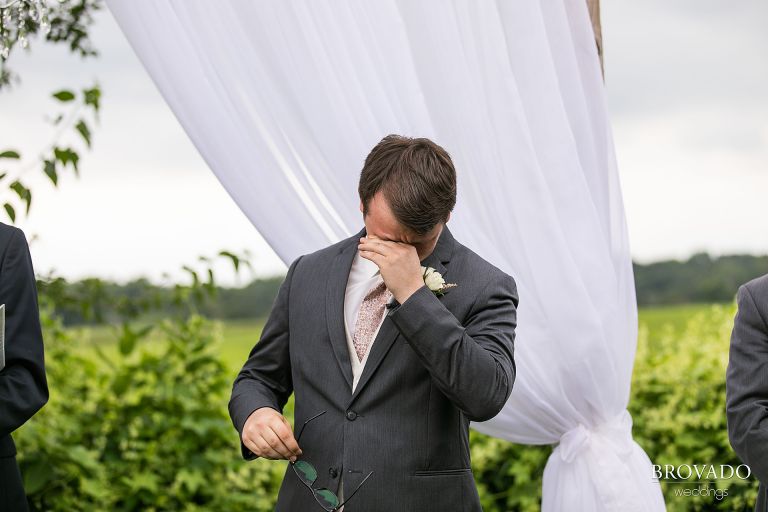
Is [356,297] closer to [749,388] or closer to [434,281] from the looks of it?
[434,281]

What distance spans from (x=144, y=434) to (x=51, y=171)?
121cm

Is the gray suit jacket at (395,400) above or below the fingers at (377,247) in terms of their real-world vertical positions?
below

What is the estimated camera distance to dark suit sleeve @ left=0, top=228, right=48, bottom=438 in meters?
1.97

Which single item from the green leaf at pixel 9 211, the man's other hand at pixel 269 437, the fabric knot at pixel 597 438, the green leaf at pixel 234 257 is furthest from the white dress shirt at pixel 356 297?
the green leaf at pixel 9 211

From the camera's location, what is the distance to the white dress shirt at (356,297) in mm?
1858

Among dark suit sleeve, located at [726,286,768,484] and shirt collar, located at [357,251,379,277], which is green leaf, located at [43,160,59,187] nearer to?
shirt collar, located at [357,251,379,277]

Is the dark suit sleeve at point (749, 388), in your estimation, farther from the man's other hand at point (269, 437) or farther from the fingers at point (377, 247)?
the man's other hand at point (269, 437)

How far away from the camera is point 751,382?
74.0 inches

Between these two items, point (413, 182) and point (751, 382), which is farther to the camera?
point (751, 382)

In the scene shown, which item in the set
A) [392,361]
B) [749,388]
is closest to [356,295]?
[392,361]

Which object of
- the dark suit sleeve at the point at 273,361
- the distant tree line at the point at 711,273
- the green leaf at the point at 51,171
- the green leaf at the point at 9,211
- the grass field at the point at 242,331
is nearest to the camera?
the dark suit sleeve at the point at 273,361

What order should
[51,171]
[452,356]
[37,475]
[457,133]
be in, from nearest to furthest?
[452,356], [457,133], [51,171], [37,475]

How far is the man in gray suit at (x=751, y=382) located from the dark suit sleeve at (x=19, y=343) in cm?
147

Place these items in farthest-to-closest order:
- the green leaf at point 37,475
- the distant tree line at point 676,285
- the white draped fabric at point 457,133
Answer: the distant tree line at point 676,285 < the green leaf at point 37,475 < the white draped fabric at point 457,133
